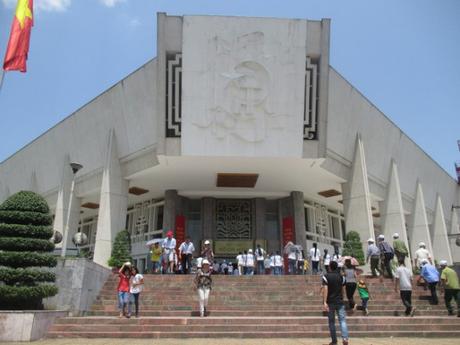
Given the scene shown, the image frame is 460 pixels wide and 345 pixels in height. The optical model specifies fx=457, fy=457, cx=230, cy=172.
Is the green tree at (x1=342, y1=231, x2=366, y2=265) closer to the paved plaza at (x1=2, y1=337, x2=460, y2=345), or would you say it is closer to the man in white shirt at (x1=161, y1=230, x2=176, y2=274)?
the man in white shirt at (x1=161, y1=230, x2=176, y2=274)

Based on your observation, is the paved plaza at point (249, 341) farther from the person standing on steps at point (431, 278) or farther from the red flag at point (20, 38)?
the red flag at point (20, 38)

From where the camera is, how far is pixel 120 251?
1966 centimetres

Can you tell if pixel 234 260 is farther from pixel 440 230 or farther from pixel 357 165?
pixel 440 230

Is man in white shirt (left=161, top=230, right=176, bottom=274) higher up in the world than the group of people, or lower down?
higher up

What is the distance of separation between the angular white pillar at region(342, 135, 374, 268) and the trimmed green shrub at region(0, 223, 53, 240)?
14.9 metres

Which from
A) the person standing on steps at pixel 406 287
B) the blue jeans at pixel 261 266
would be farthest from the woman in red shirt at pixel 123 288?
the blue jeans at pixel 261 266

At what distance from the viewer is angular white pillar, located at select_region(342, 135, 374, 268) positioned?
21172mm

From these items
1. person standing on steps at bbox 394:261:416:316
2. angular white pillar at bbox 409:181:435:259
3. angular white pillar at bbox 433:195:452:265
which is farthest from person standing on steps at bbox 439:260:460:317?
angular white pillar at bbox 433:195:452:265

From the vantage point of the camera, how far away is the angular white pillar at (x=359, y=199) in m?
21.2

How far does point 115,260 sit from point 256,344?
40.5 feet

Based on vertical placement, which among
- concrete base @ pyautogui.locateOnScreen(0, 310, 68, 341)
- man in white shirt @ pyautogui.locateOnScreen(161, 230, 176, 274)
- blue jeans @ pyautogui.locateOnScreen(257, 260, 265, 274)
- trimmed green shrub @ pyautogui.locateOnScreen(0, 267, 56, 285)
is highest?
man in white shirt @ pyautogui.locateOnScreen(161, 230, 176, 274)

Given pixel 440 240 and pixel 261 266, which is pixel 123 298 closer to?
pixel 261 266

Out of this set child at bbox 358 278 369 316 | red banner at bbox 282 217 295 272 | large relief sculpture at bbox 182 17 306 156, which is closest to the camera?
child at bbox 358 278 369 316

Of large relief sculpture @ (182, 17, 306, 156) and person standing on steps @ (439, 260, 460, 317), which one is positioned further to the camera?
large relief sculpture @ (182, 17, 306, 156)
